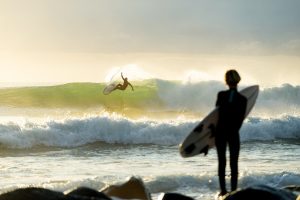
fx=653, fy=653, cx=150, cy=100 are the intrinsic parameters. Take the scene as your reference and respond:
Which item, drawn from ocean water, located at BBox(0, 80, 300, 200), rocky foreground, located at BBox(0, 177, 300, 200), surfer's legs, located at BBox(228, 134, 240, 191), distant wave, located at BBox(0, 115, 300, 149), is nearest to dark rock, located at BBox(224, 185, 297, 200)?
rocky foreground, located at BBox(0, 177, 300, 200)

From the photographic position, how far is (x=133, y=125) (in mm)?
31172

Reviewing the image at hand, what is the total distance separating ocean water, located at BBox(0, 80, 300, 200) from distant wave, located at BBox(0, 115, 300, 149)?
0.15 ft

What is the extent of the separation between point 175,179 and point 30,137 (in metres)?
13.3

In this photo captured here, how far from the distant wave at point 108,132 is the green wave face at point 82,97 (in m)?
23.0

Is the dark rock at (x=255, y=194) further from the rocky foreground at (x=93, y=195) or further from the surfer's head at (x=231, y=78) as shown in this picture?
the surfer's head at (x=231, y=78)

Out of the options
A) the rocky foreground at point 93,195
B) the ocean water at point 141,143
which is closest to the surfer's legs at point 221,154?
the rocky foreground at point 93,195

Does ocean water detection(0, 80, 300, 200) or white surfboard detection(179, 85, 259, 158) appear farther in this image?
ocean water detection(0, 80, 300, 200)

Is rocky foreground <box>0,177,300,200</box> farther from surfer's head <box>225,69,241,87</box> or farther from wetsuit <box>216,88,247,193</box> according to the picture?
surfer's head <box>225,69,241,87</box>

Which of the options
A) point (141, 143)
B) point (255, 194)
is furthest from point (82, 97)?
point (255, 194)

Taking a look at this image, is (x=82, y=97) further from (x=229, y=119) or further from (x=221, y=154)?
(x=229, y=119)

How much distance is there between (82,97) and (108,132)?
29.4 metres

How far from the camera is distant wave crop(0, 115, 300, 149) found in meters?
27.2

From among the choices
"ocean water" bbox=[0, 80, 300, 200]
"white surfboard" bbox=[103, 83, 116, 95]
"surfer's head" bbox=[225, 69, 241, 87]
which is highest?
"white surfboard" bbox=[103, 83, 116, 95]

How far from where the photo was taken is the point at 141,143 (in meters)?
28.3
